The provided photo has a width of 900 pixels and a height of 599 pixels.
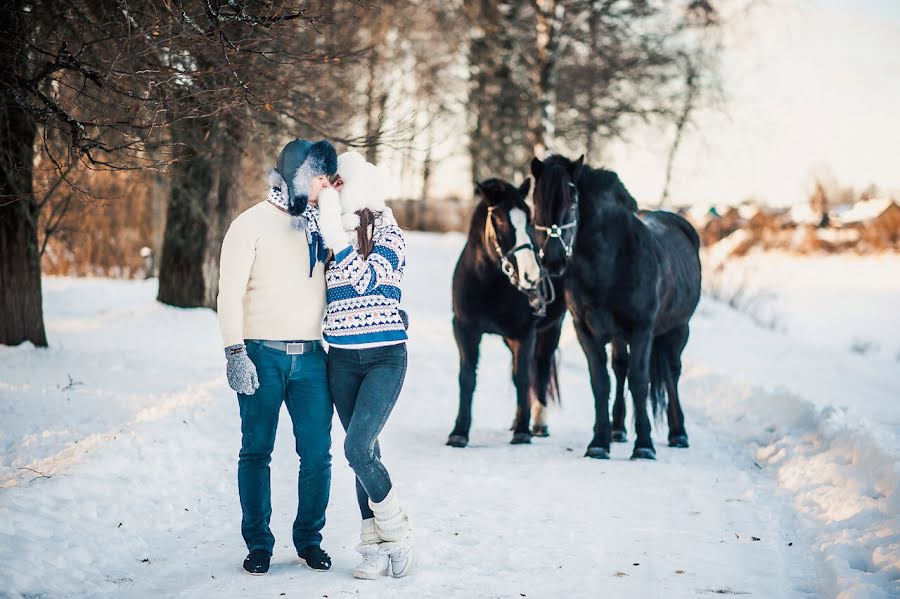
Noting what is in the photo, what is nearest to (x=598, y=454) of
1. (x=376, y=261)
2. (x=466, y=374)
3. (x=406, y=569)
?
(x=466, y=374)

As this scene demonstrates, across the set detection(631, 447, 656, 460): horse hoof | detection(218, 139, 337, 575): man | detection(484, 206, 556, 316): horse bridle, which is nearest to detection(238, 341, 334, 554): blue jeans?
detection(218, 139, 337, 575): man

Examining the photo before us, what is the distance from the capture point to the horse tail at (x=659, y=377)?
8266 mm

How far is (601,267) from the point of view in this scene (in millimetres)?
7492

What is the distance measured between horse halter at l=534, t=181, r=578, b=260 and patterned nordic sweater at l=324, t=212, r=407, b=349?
3074 millimetres

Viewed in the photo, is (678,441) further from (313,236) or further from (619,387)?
(313,236)

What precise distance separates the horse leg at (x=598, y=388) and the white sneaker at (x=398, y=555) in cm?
325

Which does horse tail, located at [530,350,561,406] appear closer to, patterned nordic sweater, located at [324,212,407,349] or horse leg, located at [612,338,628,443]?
horse leg, located at [612,338,628,443]

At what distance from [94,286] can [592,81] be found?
448 inches

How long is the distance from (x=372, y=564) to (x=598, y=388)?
3712 millimetres

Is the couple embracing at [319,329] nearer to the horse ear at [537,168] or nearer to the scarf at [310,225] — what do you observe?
the scarf at [310,225]

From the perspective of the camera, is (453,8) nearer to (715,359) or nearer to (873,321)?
(715,359)

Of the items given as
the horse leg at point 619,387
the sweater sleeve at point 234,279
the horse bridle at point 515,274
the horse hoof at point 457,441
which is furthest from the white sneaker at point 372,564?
the horse leg at point 619,387

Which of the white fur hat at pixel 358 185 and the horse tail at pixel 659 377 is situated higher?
the white fur hat at pixel 358 185

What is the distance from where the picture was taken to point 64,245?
68.6 feet
